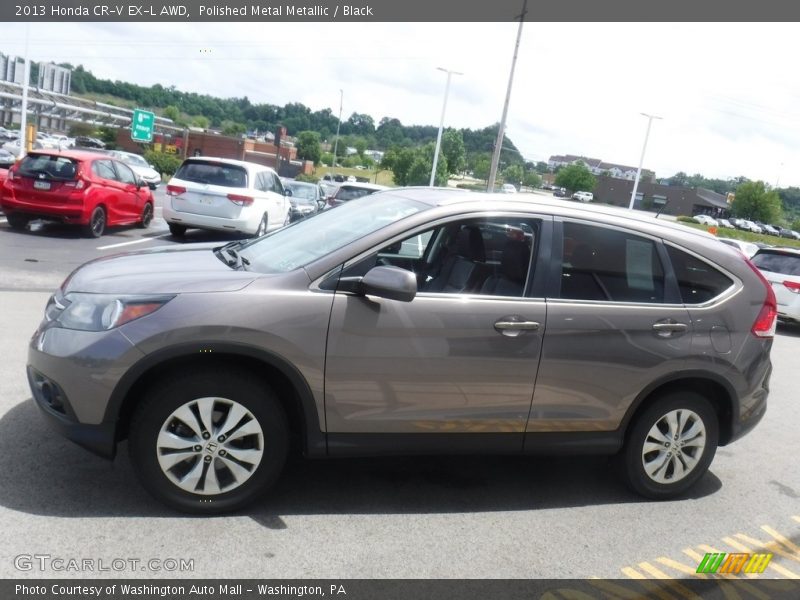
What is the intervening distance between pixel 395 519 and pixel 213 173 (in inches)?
458

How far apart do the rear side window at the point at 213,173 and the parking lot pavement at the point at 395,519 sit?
369 inches

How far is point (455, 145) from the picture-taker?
5638cm

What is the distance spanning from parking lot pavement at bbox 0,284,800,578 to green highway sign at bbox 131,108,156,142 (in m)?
40.3

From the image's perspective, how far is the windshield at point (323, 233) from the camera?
407 cm

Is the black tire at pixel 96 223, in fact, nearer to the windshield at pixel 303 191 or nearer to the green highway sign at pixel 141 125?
the windshield at pixel 303 191

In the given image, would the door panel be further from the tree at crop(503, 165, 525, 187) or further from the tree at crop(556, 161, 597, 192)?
the tree at crop(556, 161, 597, 192)

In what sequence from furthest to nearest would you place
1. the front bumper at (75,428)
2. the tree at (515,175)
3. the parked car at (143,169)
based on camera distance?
the parked car at (143,169)
the tree at (515,175)
the front bumper at (75,428)

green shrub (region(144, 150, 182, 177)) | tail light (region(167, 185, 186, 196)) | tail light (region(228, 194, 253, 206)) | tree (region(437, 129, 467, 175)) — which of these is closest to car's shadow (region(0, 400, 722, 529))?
tail light (region(228, 194, 253, 206))

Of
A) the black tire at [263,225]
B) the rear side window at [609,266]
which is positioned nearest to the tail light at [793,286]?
the black tire at [263,225]

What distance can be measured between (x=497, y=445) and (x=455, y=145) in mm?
53918

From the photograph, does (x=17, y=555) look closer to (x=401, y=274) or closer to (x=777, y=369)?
(x=401, y=274)

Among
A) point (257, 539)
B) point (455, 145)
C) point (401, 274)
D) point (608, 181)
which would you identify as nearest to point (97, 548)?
point (257, 539)

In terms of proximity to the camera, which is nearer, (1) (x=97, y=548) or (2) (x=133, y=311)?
(1) (x=97, y=548)

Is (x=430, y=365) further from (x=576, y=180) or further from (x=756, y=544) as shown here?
(x=576, y=180)
